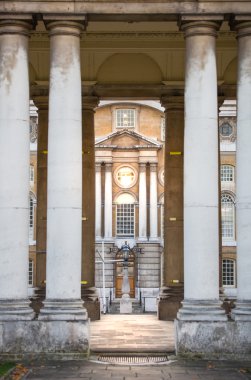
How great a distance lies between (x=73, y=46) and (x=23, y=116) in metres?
2.76

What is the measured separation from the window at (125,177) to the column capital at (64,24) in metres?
59.9

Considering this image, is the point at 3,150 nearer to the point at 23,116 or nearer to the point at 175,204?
the point at 23,116

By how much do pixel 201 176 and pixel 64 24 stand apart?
6.54m

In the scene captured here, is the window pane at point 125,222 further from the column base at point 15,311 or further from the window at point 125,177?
the column base at point 15,311

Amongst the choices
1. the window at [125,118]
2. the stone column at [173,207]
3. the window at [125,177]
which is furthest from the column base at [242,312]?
the window at [125,118]

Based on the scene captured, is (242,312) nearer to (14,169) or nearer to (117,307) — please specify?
(14,169)

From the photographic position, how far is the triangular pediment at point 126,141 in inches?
3285

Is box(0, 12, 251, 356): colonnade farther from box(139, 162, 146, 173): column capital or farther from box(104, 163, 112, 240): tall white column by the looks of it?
box(139, 162, 146, 173): column capital

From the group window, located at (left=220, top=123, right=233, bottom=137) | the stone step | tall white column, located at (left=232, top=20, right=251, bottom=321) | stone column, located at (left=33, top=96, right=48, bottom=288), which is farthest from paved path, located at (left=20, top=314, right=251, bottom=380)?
window, located at (left=220, top=123, right=233, bottom=137)

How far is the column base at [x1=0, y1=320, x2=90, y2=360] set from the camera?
23438 millimetres

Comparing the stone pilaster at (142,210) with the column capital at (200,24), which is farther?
the stone pilaster at (142,210)

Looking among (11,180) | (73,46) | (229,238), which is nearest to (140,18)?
(73,46)

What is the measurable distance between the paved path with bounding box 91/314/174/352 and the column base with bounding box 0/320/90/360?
3.98ft

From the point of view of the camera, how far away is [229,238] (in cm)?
7712
